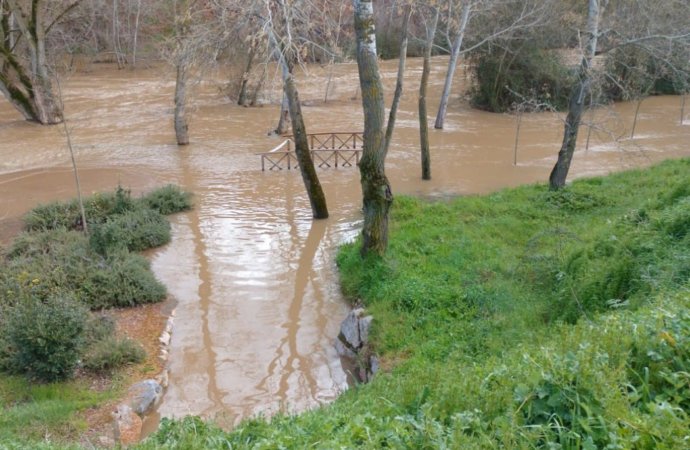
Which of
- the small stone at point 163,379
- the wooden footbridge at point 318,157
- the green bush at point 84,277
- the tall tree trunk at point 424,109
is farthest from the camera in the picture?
the wooden footbridge at point 318,157

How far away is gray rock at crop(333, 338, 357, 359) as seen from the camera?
28.0 ft

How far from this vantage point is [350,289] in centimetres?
1017

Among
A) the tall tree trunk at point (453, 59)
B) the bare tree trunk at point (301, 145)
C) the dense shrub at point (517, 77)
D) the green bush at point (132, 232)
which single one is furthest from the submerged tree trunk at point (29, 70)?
the dense shrub at point (517, 77)

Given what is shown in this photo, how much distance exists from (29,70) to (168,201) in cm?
1648

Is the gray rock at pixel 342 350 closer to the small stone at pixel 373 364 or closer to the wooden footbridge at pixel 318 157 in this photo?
the small stone at pixel 373 364

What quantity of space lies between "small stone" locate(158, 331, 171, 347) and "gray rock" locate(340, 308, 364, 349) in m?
2.72

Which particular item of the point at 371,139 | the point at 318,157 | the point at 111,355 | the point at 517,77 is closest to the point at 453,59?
the point at 517,77

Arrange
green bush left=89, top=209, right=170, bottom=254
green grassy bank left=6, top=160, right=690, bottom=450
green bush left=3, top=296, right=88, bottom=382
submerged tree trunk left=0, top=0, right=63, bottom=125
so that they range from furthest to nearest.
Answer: submerged tree trunk left=0, top=0, right=63, bottom=125, green bush left=89, top=209, right=170, bottom=254, green bush left=3, top=296, right=88, bottom=382, green grassy bank left=6, top=160, right=690, bottom=450

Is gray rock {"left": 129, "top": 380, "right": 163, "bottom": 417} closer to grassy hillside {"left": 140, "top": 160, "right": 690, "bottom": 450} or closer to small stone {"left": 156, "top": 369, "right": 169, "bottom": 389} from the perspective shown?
small stone {"left": 156, "top": 369, "right": 169, "bottom": 389}

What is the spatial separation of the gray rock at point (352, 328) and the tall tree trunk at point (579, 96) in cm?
709

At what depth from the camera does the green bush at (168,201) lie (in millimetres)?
14492

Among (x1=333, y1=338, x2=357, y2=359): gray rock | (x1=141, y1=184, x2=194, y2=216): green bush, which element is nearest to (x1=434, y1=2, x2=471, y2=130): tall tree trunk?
(x1=141, y1=184, x2=194, y2=216): green bush

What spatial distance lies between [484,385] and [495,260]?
5963 mm

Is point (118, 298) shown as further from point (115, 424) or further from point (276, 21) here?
point (276, 21)
